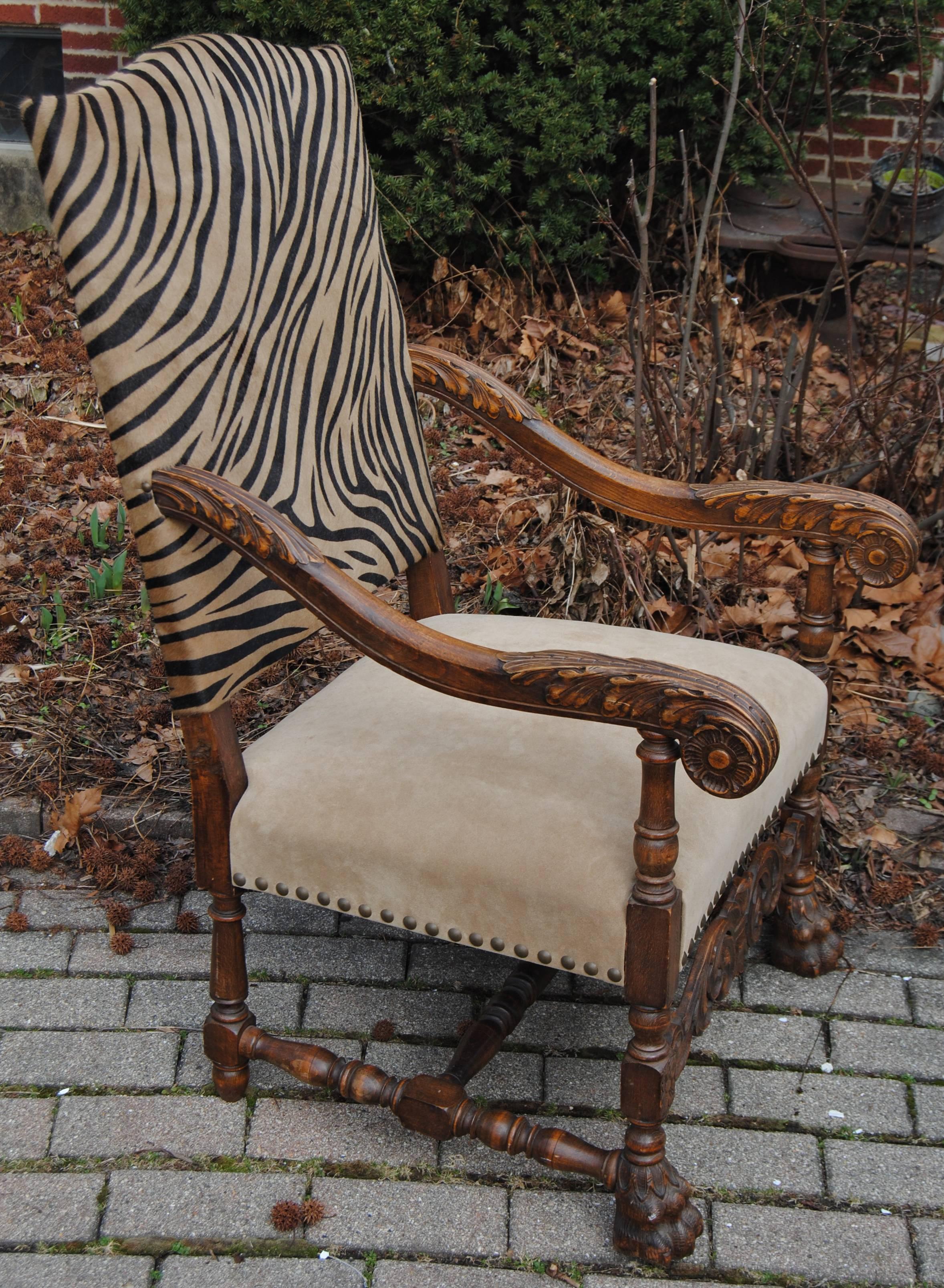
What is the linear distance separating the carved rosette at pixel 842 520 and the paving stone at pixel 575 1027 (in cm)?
85

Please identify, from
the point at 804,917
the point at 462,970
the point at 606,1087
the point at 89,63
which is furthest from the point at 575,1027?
the point at 89,63

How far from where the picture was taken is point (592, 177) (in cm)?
340

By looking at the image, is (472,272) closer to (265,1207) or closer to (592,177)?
(592,177)

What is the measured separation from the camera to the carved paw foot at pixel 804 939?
7.14 ft

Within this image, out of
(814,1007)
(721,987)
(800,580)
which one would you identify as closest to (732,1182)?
(721,987)

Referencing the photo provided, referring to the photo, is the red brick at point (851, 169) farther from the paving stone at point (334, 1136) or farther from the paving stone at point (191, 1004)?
the paving stone at point (334, 1136)

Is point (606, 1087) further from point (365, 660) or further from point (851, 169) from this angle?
point (851, 169)

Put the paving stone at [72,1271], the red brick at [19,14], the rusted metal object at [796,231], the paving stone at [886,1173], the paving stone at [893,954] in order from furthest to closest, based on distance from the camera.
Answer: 1. the red brick at [19,14]
2. the rusted metal object at [796,231]
3. the paving stone at [893,954]
4. the paving stone at [886,1173]
5. the paving stone at [72,1271]

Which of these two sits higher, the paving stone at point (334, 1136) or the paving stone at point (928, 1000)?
the paving stone at point (334, 1136)

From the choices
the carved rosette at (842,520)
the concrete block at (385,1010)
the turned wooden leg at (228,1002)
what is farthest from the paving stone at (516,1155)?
the carved rosette at (842,520)

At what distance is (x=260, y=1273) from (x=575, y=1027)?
26.2 inches

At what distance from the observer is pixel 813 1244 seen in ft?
5.54

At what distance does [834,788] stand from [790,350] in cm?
109

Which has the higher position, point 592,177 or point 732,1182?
point 592,177
